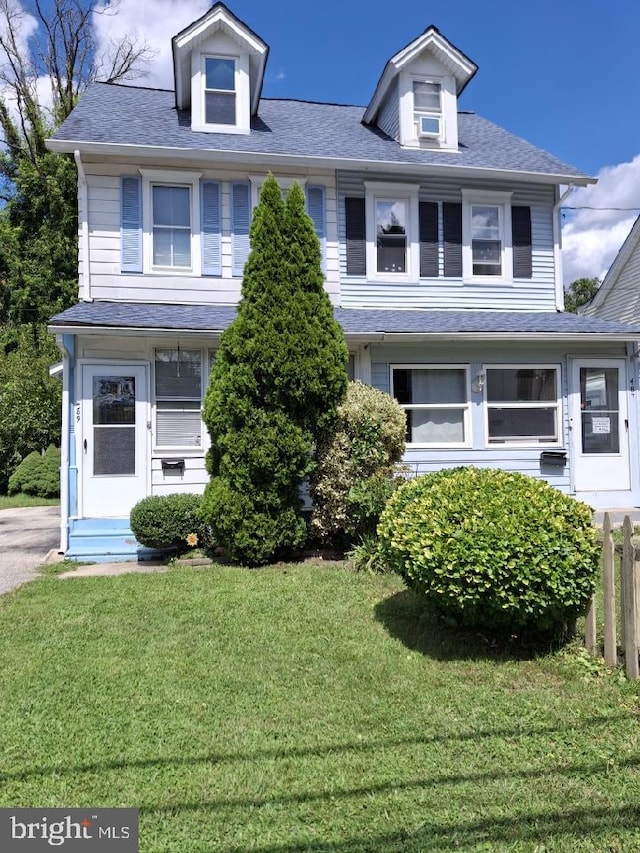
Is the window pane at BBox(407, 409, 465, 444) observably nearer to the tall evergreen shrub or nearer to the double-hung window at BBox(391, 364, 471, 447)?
the double-hung window at BBox(391, 364, 471, 447)

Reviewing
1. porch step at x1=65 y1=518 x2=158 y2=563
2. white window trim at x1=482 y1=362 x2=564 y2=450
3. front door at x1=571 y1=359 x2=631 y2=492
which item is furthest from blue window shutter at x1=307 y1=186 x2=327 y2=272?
porch step at x1=65 y1=518 x2=158 y2=563

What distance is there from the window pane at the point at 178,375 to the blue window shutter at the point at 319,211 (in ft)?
9.66

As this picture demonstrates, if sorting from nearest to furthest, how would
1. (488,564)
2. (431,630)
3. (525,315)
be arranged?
(488,564)
(431,630)
(525,315)

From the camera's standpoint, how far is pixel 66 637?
4.59m

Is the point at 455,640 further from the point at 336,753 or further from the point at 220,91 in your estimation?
the point at 220,91

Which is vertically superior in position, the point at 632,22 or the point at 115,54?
the point at 115,54

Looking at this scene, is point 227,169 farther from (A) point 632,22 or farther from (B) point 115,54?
(B) point 115,54

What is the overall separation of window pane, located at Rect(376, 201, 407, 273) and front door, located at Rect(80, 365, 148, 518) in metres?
4.73

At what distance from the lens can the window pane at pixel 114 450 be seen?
26.5ft

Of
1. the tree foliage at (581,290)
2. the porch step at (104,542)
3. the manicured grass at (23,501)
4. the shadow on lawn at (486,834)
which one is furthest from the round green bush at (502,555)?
the tree foliage at (581,290)

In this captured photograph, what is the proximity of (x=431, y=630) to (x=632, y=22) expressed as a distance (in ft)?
36.0

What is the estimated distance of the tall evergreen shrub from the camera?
22.2ft

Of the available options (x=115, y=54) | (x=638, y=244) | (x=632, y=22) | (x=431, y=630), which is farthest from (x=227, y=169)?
(x=115, y=54)

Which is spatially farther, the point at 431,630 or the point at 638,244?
the point at 638,244
